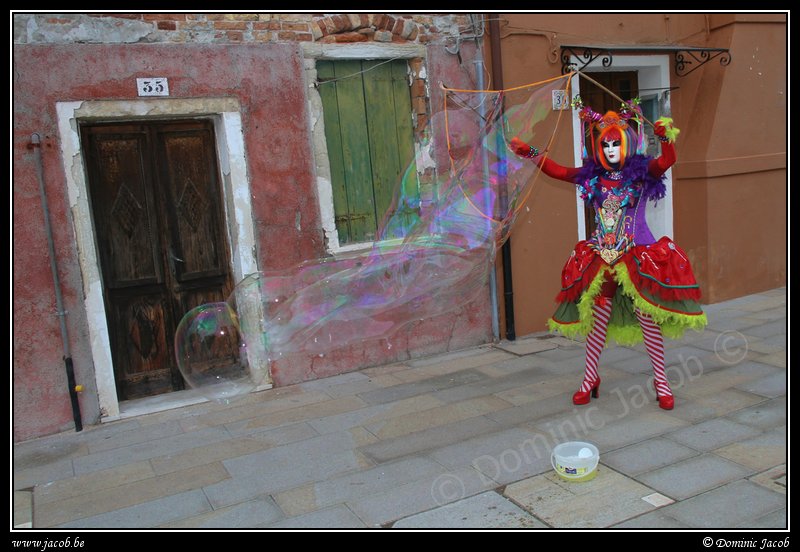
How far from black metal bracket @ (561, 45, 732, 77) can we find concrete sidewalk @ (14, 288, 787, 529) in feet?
10.3

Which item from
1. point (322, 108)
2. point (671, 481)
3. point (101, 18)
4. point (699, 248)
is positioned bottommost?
point (671, 481)

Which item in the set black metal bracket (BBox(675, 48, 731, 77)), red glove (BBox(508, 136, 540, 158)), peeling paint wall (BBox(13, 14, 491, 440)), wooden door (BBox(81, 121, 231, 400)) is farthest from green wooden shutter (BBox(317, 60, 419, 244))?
black metal bracket (BBox(675, 48, 731, 77))

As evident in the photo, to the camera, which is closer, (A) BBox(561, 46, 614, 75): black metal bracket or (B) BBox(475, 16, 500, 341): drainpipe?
(B) BBox(475, 16, 500, 341): drainpipe

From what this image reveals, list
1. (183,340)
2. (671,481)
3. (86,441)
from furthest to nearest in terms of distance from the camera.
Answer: (86,441) → (183,340) → (671,481)

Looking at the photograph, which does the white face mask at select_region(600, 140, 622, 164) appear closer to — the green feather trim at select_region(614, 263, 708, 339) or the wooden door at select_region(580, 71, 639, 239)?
the green feather trim at select_region(614, 263, 708, 339)

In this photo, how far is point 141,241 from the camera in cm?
598

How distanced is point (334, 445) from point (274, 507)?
0.93m

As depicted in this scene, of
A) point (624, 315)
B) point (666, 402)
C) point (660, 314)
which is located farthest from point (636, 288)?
point (666, 402)

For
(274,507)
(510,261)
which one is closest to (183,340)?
(274,507)

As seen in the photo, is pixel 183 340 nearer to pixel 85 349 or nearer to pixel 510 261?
pixel 85 349

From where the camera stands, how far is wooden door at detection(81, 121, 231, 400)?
582cm

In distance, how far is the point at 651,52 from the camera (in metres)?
7.84

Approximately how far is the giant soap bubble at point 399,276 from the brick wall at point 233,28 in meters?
1.23

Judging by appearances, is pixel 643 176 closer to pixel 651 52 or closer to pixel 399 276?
pixel 399 276
